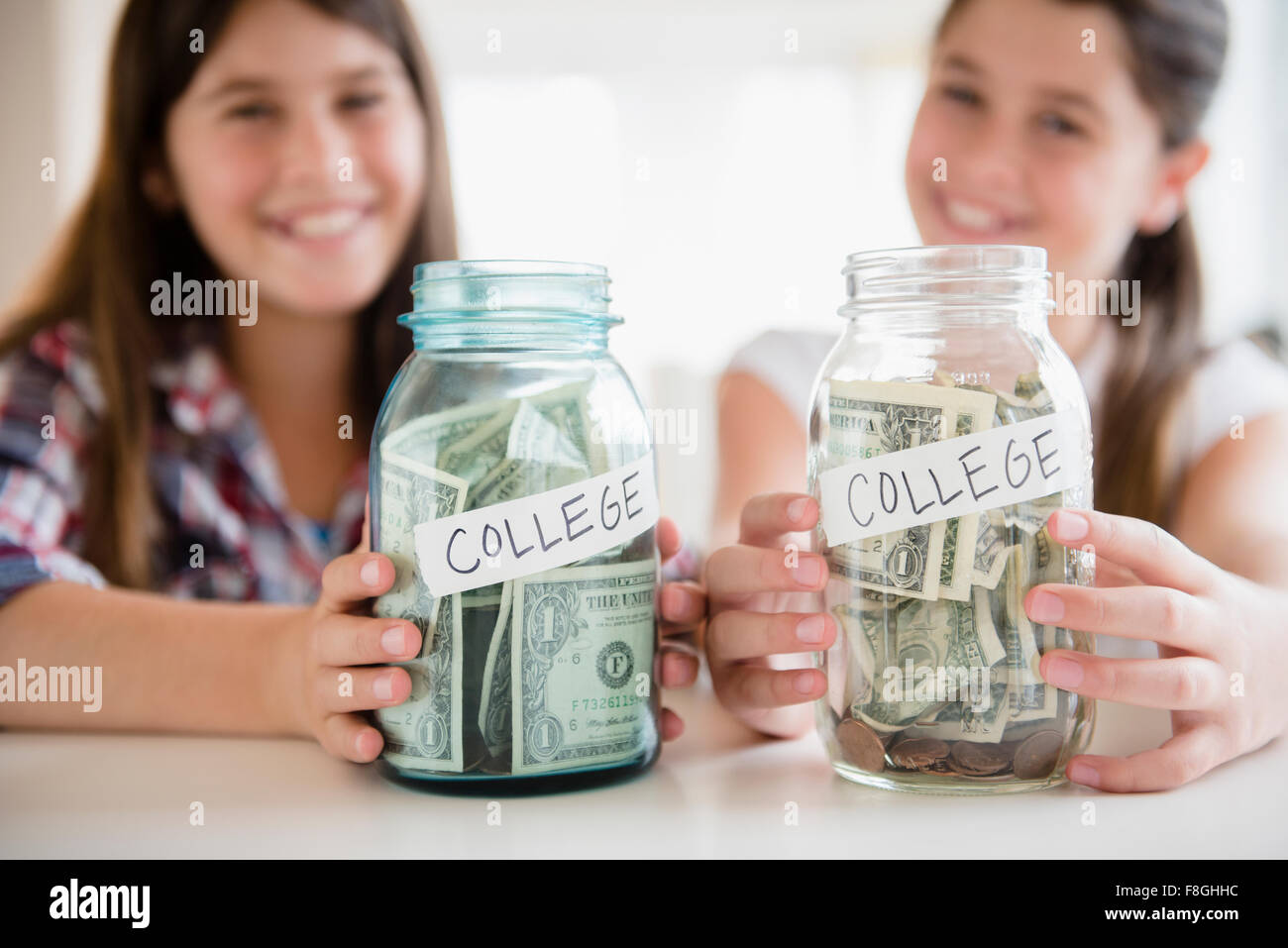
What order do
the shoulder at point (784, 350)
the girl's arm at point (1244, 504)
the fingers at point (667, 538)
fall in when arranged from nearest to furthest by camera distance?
the fingers at point (667, 538) < the girl's arm at point (1244, 504) < the shoulder at point (784, 350)

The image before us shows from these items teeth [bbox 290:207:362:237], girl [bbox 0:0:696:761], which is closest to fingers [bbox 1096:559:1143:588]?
girl [bbox 0:0:696:761]

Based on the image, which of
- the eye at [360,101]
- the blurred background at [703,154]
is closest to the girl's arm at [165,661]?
the eye at [360,101]

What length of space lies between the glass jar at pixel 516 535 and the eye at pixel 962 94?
0.78 metres

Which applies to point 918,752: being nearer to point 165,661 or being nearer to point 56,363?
point 165,661

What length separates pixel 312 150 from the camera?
1281mm

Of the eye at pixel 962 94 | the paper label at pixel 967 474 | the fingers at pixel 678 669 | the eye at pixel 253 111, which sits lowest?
the fingers at pixel 678 669

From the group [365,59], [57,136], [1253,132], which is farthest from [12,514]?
[1253,132]

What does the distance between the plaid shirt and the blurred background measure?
4.69 feet

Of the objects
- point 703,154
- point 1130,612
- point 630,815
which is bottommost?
point 630,815

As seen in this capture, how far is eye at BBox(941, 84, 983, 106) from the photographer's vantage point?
122 cm

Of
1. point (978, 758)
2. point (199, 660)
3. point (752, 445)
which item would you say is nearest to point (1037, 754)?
point (978, 758)

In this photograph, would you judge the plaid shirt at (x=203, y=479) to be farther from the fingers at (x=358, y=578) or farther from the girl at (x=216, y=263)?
the fingers at (x=358, y=578)

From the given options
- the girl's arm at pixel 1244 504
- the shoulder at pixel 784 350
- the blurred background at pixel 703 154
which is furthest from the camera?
the blurred background at pixel 703 154

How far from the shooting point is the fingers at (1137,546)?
1.85ft
